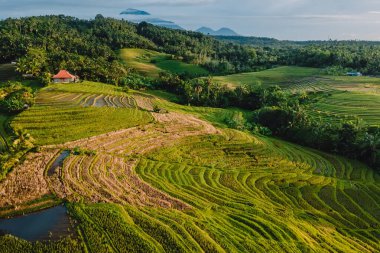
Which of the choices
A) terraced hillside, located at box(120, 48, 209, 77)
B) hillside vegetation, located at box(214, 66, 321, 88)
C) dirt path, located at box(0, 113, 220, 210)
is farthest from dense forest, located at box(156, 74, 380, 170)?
dirt path, located at box(0, 113, 220, 210)

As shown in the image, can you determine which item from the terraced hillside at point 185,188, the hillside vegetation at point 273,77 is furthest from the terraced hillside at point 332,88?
the terraced hillside at point 185,188

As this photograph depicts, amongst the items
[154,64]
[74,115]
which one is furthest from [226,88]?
[74,115]

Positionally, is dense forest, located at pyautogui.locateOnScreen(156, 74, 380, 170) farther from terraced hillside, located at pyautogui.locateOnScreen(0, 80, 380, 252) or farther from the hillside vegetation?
the hillside vegetation

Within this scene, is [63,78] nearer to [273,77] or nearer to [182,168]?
[182,168]

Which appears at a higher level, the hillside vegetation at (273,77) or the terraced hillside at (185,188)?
the hillside vegetation at (273,77)

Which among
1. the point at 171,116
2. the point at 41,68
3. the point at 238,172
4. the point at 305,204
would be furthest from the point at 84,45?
the point at 305,204

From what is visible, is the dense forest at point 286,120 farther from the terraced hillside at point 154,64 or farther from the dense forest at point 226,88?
the terraced hillside at point 154,64
